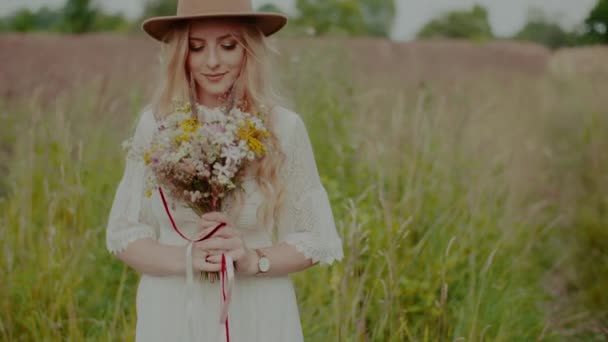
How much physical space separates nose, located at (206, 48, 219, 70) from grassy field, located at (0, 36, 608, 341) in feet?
1.99

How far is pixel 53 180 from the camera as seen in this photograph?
155 inches

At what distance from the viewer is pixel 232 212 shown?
72.3 inches

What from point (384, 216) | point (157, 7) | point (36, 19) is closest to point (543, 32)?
point (157, 7)

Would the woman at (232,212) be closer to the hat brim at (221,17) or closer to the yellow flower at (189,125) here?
the hat brim at (221,17)

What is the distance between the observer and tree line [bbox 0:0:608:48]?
15039 mm

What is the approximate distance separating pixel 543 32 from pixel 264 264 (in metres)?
31.9

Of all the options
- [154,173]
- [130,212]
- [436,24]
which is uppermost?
[436,24]

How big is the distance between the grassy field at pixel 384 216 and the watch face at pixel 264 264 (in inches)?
16.5

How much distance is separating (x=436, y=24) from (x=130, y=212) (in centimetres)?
7325

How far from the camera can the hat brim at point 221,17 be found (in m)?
1.90

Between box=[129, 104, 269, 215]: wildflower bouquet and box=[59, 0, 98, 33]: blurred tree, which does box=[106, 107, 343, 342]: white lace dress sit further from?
box=[59, 0, 98, 33]: blurred tree

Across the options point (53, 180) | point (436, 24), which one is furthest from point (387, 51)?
point (436, 24)

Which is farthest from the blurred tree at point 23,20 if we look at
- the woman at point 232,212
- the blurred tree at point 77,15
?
the woman at point 232,212

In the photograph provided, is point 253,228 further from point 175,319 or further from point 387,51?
point 387,51
